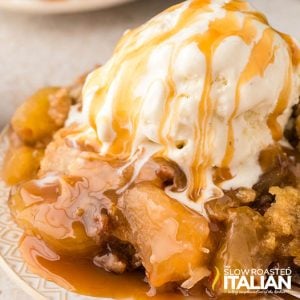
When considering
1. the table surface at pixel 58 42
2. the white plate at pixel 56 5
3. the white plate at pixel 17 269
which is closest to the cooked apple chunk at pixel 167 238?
the white plate at pixel 17 269

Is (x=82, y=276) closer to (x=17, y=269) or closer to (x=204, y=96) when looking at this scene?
(x=17, y=269)

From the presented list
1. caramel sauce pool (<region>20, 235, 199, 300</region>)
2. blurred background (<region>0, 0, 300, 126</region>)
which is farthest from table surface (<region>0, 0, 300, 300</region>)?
caramel sauce pool (<region>20, 235, 199, 300</region>)

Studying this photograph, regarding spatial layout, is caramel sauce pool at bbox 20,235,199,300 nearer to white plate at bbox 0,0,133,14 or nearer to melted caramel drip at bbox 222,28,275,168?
melted caramel drip at bbox 222,28,275,168

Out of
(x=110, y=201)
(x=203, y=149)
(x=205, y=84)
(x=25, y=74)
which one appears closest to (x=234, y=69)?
(x=205, y=84)

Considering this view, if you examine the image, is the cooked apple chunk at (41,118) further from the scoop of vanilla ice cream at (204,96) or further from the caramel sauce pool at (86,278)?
the caramel sauce pool at (86,278)

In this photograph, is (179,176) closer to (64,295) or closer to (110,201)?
(110,201)

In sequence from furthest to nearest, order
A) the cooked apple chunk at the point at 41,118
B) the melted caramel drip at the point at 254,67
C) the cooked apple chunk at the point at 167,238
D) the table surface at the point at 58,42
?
the table surface at the point at 58,42 < the cooked apple chunk at the point at 41,118 < the melted caramel drip at the point at 254,67 < the cooked apple chunk at the point at 167,238

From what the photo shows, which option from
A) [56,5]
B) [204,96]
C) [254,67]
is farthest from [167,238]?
[56,5]

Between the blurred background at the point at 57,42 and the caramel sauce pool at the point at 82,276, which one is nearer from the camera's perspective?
the caramel sauce pool at the point at 82,276
